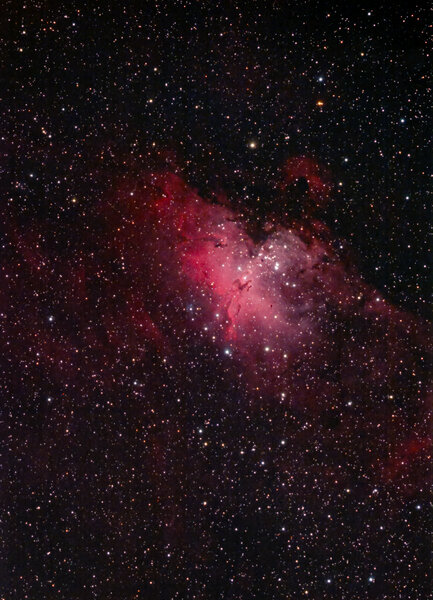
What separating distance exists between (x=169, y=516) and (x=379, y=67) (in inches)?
21.8

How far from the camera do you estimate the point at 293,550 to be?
0.48 metres

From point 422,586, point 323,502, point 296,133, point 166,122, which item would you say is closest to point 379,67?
point 296,133

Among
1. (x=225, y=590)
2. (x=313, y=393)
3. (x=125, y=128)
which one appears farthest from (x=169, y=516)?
(x=125, y=128)

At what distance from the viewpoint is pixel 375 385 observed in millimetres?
472

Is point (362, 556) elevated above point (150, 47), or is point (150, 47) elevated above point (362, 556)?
point (150, 47)

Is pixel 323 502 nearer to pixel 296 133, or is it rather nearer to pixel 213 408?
pixel 213 408

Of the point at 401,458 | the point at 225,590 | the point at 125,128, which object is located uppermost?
the point at 125,128

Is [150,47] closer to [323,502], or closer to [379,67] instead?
[379,67]

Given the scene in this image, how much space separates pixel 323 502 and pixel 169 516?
0.59 feet

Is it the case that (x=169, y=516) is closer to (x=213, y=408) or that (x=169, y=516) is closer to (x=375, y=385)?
(x=213, y=408)

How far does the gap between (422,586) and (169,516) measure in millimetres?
309

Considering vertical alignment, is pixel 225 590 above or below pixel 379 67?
below

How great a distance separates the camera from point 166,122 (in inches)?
18.0

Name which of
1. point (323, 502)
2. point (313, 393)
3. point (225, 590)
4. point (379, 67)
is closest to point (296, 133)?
A: point (379, 67)
